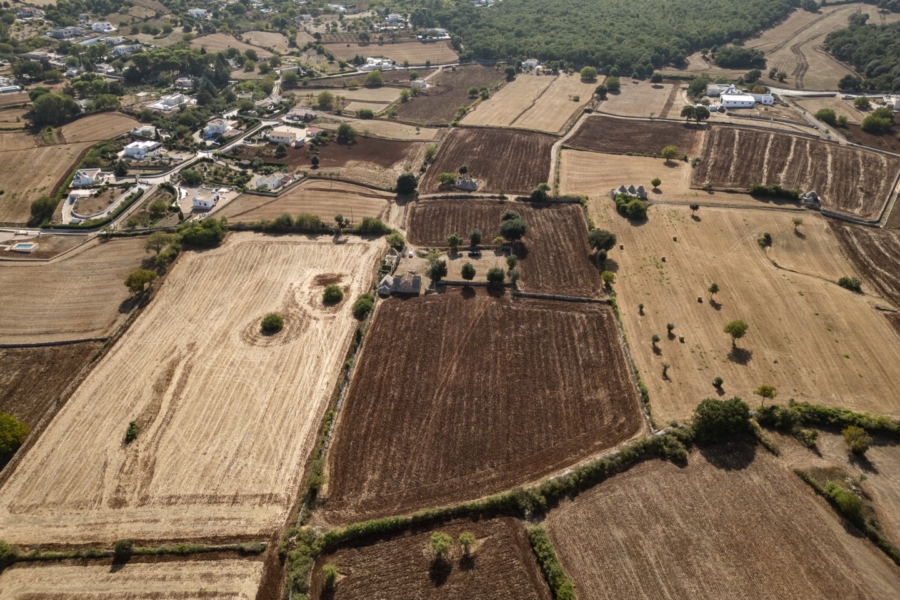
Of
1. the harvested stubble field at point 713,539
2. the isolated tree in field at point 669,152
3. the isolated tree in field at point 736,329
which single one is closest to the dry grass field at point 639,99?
the isolated tree in field at point 669,152

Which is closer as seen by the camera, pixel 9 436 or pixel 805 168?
pixel 9 436

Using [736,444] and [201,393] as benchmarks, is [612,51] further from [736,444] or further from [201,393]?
[201,393]

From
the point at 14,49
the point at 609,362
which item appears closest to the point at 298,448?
the point at 609,362

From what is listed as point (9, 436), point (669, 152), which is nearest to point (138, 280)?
point (9, 436)

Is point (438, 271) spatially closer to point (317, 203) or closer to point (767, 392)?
point (317, 203)

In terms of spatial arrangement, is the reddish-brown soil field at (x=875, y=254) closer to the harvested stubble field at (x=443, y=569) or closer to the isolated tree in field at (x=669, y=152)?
the isolated tree in field at (x=669, y=152)

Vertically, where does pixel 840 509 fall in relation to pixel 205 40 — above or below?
below
